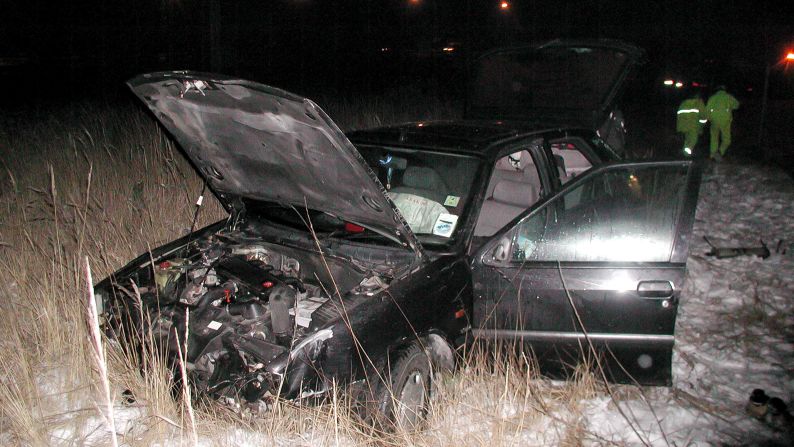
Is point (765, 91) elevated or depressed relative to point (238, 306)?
elevated

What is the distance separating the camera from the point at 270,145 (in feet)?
10.3

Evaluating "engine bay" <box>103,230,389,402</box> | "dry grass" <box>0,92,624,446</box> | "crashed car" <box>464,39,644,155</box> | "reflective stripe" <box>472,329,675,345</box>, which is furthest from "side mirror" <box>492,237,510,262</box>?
"crashed car" <box>464,39,644,155</box>

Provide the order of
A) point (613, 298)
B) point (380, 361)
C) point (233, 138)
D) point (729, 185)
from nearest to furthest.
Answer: point (380, 361) → point (613, 298) → point (233, 138) → point (729, 185)

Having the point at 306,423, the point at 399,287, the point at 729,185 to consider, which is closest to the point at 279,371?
the point at 306,423

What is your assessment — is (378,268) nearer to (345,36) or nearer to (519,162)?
(519,162)

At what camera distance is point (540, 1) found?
32.1 metres

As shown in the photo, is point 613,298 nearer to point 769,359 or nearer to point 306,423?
point 769,359

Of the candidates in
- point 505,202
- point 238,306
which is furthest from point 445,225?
point 238,306

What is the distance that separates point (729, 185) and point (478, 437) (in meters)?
7.35

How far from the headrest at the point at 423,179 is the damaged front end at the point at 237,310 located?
758 mm

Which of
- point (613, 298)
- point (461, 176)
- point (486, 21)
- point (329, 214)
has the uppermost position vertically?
point (486, 21)

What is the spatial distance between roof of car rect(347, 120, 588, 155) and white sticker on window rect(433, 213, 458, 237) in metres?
0.44

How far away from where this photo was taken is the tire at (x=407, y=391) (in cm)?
273

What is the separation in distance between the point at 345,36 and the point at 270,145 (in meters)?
34.5
